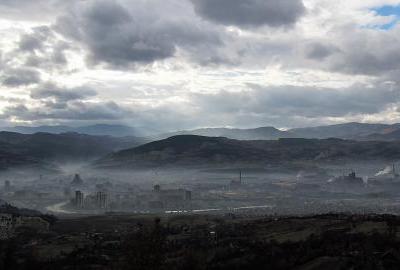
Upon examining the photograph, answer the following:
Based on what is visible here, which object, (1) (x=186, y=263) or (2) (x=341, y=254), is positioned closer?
(1) (x=186, y=263)

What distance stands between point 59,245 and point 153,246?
357 feet

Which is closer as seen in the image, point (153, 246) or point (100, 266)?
point (153, 246)

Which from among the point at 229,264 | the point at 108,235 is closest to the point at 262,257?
the point at 229,264

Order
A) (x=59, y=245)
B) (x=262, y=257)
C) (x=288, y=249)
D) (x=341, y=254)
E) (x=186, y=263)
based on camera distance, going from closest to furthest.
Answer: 1. (x=186, y=263)
2. (x=341, y=254)
3. (x=262, y=257)
4. (x=288, y=249)
5. (x=59, y=245)

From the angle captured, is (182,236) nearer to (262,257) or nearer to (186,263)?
(262,257)

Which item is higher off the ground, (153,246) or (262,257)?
(153,246)

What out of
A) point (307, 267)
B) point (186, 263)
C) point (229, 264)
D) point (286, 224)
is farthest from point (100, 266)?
point (286, 224)

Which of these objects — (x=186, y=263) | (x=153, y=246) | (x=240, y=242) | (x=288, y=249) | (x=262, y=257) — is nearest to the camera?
(x=153, y=246)

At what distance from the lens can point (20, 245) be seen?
180875 millimetres

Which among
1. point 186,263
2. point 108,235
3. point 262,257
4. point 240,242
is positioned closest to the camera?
point 186,263

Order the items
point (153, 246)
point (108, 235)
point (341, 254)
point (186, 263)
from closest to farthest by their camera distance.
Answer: point (153, 246)
point (186, 263)
point (341, 254)
point (108, 235)

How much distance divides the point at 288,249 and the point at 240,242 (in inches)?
1045

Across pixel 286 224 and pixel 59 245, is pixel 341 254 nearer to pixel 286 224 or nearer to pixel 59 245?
pixel 286 224

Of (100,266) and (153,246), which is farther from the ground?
(153,246)
